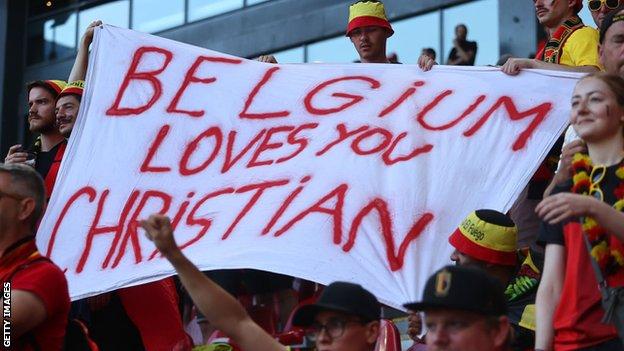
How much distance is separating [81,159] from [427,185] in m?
1.90

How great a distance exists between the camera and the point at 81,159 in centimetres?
757

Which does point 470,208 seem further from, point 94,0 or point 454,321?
point 94,0

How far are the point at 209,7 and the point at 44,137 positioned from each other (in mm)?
13167

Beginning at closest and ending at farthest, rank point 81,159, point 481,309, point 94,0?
point 481,309, point 81,159, point 94,0

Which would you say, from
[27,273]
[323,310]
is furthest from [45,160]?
[323,310]

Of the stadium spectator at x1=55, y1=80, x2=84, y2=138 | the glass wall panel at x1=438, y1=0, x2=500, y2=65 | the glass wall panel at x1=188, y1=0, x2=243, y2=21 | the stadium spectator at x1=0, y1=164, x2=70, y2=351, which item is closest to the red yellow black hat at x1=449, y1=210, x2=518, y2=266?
the stadium spectator at x1=0, y1=164, x2=70, y2=351

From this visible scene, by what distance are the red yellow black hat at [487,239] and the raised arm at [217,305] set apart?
112 centimetres

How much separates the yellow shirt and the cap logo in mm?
2586

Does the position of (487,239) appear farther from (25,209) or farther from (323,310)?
(25,209)

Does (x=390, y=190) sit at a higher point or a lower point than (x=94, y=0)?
lower

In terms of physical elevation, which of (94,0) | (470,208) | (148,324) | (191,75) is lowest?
(148,324)

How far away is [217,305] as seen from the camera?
17.6 ft

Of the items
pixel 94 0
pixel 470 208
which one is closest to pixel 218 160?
pixel 470 208

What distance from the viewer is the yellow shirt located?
7.15m
